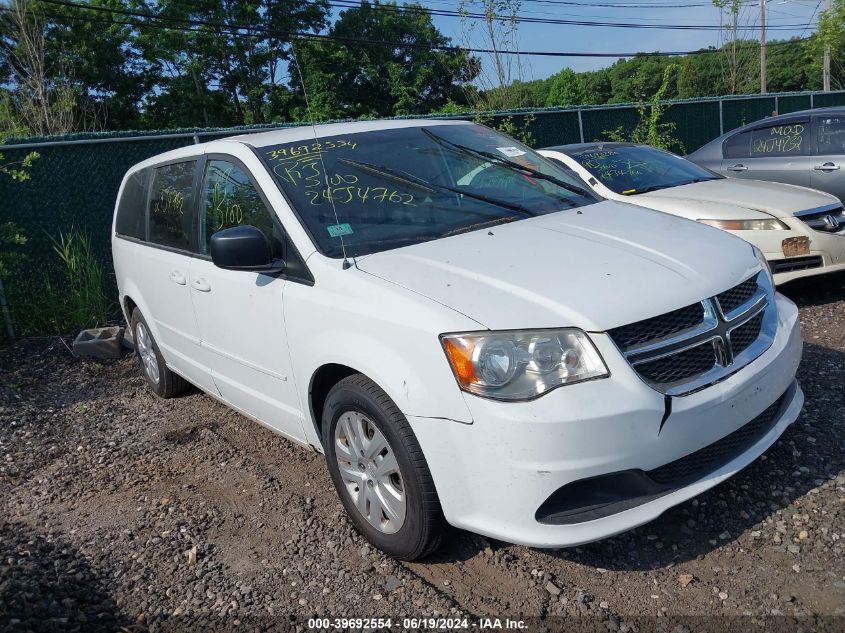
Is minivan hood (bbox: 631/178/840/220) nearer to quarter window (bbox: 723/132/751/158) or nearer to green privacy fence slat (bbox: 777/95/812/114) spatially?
quarter window (bbox: 723/132/751/158)

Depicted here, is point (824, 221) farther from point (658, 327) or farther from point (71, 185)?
point (71, 185)

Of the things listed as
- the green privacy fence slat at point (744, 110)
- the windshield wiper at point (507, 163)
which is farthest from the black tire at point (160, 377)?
the green privacy fence slat at point (744, 110)

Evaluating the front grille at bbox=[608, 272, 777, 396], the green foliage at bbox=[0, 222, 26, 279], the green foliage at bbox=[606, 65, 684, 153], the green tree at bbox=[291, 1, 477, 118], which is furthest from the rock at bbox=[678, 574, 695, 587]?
the green tree at bbox=[291, 1, 477, 118]

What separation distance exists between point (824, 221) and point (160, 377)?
5.36 metres

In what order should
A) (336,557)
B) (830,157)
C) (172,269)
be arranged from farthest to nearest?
(830,157), (172,269), (336,557)

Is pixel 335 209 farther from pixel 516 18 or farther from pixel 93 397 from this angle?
pixel 516 18

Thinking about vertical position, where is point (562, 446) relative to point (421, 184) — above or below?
below

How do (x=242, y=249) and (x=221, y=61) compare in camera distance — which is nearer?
(x=242, y=249)

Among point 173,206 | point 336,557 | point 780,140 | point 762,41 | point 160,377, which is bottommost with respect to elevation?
point 336,557

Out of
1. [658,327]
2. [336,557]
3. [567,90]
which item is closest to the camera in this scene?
[658,327]

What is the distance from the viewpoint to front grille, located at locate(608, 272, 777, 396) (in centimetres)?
262

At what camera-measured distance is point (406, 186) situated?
3.63 m

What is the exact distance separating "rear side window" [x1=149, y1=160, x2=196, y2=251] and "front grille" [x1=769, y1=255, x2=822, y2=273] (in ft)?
14.8

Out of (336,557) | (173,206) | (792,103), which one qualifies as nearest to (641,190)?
(173,206)
